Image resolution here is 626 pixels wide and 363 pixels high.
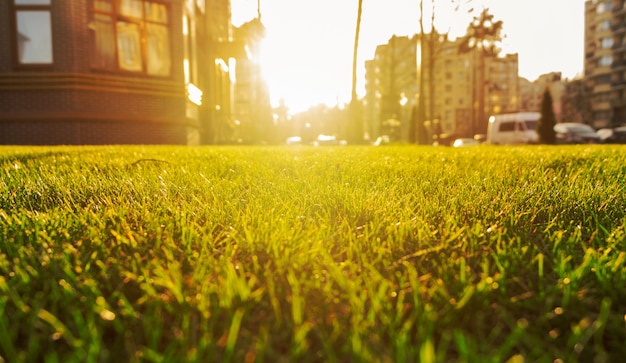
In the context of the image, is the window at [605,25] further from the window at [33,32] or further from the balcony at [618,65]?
the window at [33,32]

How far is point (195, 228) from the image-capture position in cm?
190

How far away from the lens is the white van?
81.3 ft

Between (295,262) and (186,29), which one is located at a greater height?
(186,29)

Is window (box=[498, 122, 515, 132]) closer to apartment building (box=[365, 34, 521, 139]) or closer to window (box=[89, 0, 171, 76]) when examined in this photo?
window (box=[89, 0, 171, 76])

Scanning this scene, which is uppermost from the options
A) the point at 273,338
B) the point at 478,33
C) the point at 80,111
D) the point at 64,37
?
the point at 478,33

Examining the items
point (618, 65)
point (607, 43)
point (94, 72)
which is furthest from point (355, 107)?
point (607, 43)

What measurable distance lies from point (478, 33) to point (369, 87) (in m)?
67.8

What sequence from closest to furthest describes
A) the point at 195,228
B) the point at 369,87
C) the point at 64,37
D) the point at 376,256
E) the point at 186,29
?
the point at 376,256
the point at 195,228
the point at 64,37
the point at 186,29
the point at 369,87

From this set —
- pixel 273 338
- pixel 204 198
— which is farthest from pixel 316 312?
pixel 204 198

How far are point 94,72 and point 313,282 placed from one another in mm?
13843

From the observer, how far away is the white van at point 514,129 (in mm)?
24766

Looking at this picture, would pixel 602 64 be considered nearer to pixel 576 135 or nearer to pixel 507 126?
pixel 576 135

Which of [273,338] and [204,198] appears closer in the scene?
[273,338]

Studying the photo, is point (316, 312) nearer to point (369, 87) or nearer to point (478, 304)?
point (478, 304)
